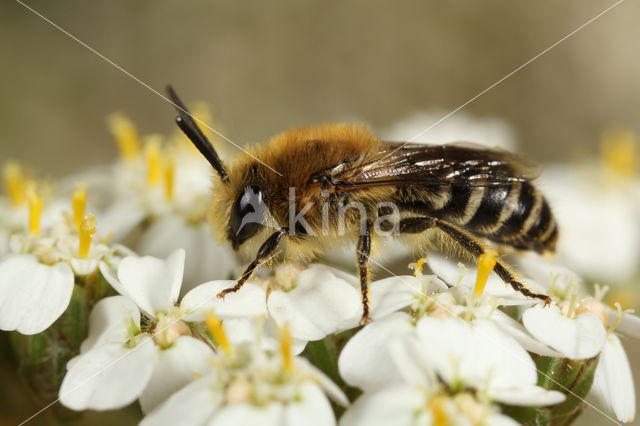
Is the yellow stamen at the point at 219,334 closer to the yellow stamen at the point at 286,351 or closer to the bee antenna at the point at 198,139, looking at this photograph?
the yellow stamen at the point at 286,351

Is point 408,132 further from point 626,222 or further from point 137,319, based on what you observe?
point 137,319

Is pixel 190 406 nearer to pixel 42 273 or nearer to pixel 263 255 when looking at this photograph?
pixel 263 255

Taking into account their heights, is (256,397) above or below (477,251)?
below

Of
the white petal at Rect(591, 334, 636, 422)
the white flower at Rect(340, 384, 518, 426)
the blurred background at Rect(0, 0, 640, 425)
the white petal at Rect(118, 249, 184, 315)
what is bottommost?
the white petal at Rect(591, 334, 636, 422)

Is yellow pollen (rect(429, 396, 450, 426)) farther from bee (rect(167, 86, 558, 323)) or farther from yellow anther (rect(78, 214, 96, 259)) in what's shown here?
yellow anther (rect(78, 214, 96, 259))

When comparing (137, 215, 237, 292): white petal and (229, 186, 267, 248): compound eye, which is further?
(137, 215, 237, 292): white petal

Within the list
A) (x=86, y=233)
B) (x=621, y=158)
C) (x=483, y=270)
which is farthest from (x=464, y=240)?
(x=621, y=158)

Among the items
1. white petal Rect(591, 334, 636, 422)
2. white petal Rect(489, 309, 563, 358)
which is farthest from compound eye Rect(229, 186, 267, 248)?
white petal Rect(591, 334, 636, 422)
